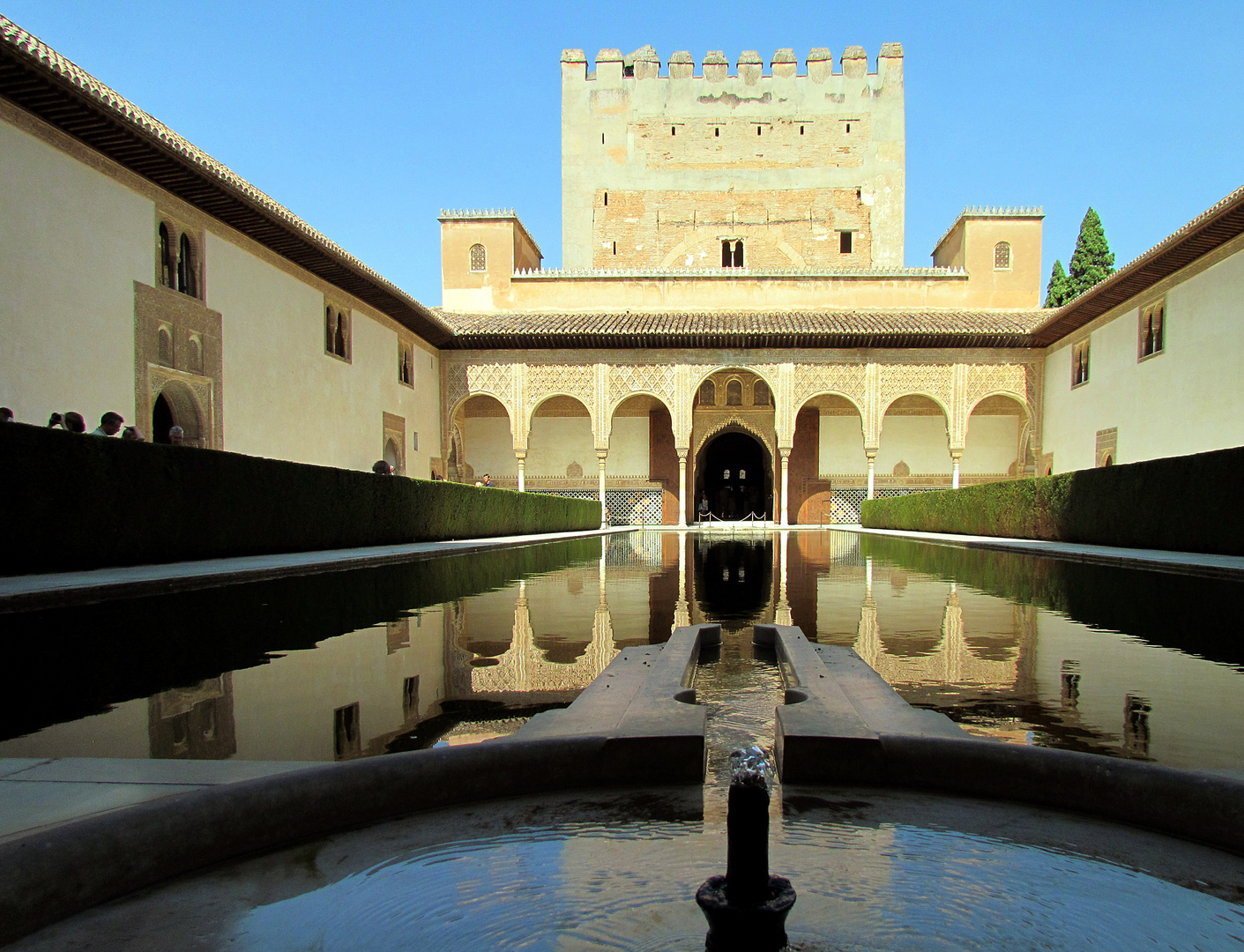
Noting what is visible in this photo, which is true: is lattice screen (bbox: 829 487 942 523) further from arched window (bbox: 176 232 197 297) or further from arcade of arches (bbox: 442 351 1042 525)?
arched window (bbox: 176 232 197 297)

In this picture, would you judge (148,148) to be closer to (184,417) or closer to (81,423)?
(184,417)

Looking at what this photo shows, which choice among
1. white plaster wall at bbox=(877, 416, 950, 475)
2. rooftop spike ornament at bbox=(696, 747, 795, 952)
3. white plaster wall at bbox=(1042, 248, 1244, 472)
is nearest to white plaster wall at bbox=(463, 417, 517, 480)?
white plaster wall at bbox=(877, 416, 950, 475)

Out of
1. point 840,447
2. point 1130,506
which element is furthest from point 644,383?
point 1130,506

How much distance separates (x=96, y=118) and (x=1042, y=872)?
442 inches

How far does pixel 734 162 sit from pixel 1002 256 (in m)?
9.30

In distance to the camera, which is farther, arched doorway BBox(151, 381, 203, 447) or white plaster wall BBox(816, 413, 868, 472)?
white plaster wall BBox(816, 413, 868, 472)

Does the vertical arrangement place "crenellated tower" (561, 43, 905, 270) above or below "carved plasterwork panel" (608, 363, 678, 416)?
above

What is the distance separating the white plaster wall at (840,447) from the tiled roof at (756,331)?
301 centimetres

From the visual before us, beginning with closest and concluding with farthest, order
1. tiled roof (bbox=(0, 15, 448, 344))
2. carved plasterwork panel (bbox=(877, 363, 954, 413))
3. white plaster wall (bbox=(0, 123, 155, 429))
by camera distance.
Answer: tiled roof (bbox=(0, 15, 448, 344)), white plaster wall (bbox=(0, 123, 155, 429)), carved plasterwork panel (bbox=(877, 363, 954, 413))

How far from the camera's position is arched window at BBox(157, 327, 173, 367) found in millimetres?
10930

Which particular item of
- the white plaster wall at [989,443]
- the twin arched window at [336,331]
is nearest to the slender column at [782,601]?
the twin arched window at [336,331]

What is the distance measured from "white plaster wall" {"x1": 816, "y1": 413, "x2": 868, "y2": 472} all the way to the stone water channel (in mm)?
18613

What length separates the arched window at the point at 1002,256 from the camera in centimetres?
2400

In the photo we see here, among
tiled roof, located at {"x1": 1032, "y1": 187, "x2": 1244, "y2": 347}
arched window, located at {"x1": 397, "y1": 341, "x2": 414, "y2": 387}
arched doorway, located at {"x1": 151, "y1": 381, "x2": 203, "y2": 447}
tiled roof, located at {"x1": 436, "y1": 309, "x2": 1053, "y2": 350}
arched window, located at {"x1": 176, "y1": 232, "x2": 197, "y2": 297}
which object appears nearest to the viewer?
arched window, located at {"x1": 176, "y1": 232, "x2": 197, "y2": 297}
